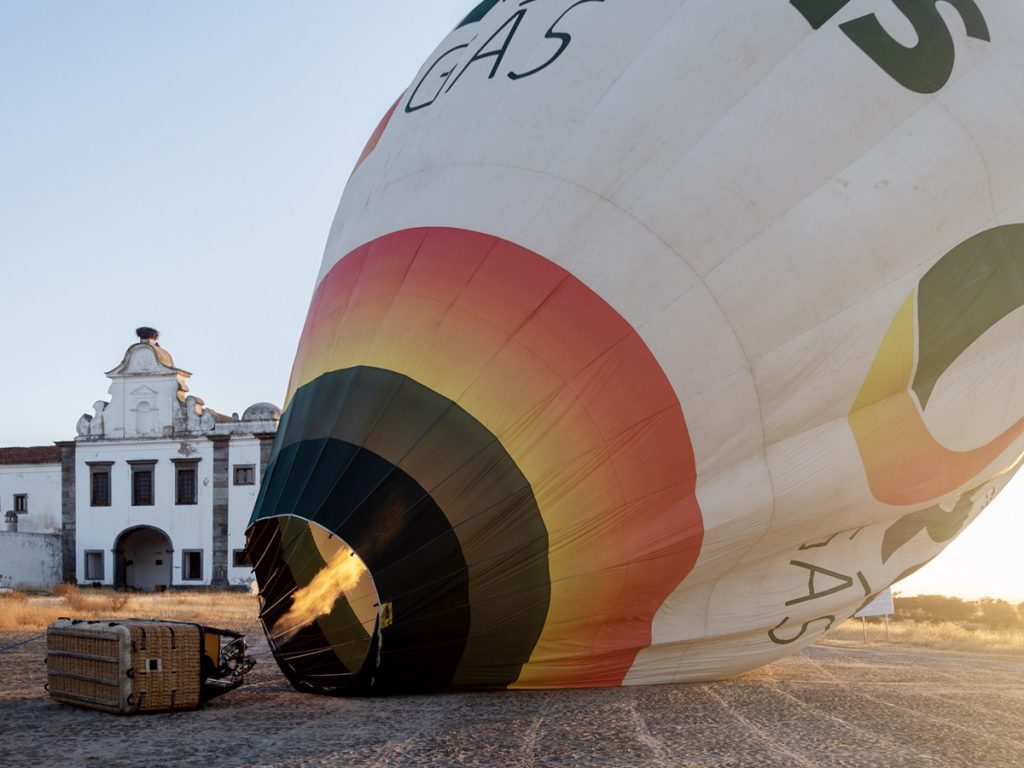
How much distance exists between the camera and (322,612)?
22.4 ft

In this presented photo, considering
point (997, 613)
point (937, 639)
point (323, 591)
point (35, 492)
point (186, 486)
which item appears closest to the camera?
point (323, 591)

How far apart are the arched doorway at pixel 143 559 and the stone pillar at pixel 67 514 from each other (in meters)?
1.53

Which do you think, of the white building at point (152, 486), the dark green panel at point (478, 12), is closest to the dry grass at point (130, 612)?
the dark green panel at point (478, 12)

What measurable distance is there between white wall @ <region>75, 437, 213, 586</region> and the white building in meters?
0.03

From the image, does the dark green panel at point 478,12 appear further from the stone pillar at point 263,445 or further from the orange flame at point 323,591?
the stone pillar at point 263,445

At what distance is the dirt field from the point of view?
5.21 meters

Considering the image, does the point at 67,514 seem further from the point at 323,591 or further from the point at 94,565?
the point at 323,591

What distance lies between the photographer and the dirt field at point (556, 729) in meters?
5.21

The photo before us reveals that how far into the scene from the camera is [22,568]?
35.0 m

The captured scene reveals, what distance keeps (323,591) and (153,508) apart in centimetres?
3099

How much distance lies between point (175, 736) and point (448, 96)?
4.89 meters

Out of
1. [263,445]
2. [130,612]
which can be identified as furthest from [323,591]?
[263,445]

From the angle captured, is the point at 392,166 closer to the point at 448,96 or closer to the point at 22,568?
the point at 448,96

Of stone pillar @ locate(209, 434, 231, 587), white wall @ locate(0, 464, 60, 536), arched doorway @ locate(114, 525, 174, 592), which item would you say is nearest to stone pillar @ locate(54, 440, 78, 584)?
white wall @ locate(0, 464, 60, 536)
